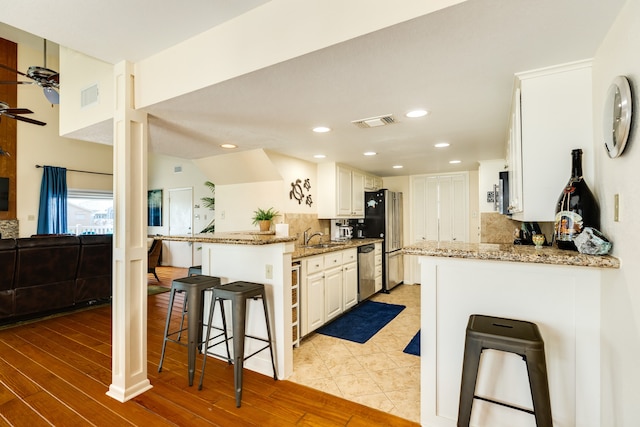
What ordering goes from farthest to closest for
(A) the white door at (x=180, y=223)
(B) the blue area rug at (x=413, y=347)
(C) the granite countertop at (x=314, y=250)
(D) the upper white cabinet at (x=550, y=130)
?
(A) the white door at (x=180, y=223) → (C) the granite countertop at (x=314, y=250) → (B) the blue area rug at (x=413, y=347) → (D) the upper white cabinet at (x=550, y=130)

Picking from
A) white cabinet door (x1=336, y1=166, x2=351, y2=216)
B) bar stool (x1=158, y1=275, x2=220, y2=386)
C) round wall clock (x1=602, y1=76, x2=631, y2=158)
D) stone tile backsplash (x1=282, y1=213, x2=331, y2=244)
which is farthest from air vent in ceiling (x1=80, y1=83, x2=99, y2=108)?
round wall clock (x1=602, y1=76, x2=631, y2=158)

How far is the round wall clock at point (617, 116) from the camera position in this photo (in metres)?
1.13

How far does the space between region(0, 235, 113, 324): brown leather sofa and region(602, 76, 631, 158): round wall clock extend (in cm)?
527

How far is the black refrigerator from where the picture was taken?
5223 millimetres

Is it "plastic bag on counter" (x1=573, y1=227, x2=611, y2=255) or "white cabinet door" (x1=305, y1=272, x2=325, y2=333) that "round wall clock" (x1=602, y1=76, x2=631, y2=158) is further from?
"white cabinet door" (x1=305, y1=272, x2=325, y2=333)

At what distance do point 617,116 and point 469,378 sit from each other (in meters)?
1.25

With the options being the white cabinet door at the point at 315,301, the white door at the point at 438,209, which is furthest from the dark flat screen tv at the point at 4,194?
the white door at the point at 438,209

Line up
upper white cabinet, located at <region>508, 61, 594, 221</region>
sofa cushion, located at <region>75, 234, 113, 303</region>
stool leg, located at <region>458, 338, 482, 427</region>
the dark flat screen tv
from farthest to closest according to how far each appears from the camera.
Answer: the dark flat screen tv
sofa cushion, located at <region>75, 234, 113, 303</region>
upper white cabinet, located at <region>508, 61, 594, 221</region>
stool leg, located at <region>458, 338, 482, 427</region>

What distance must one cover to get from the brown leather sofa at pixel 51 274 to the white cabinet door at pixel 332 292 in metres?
3.16

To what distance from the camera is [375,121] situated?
254 cm

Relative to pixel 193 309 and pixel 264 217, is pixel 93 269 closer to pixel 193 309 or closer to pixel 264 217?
pixel 264 217

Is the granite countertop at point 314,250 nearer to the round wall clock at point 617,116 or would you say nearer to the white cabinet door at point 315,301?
the white cabinet door at point 315,301

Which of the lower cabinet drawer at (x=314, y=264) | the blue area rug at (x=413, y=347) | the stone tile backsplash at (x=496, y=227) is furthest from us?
the stone tile backsplash at (x=496, y=227)

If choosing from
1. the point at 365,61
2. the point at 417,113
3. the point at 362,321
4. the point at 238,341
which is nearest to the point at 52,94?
the point at 238,341
